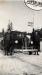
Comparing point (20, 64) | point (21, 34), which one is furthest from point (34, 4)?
point (20, 64)

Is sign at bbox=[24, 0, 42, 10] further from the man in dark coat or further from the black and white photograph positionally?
the man in dark coat

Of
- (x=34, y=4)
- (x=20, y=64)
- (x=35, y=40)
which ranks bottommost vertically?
(x=20, y=64)

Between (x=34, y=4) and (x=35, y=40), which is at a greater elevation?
(x=34, y=4)

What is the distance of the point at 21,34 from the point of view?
1.51 meters

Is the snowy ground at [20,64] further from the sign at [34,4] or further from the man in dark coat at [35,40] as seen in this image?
the sign at [34,4]

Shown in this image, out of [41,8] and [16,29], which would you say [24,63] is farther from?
[41,8]

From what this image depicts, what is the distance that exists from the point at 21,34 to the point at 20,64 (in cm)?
35

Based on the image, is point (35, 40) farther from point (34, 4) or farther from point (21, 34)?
point (34, 4)

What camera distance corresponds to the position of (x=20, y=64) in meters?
1.47

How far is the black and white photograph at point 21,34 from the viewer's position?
1477mm

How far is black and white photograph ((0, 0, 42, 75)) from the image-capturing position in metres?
1.48

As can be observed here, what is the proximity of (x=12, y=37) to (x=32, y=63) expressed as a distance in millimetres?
384

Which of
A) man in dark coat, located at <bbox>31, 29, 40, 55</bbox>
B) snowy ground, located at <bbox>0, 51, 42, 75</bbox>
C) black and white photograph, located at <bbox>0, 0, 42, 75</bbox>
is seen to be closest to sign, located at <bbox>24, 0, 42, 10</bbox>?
black and white photograph, located at <bbox>0, 0, 42, 75</bbox>

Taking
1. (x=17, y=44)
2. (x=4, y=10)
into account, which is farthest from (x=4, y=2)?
(x=17, y=44)
